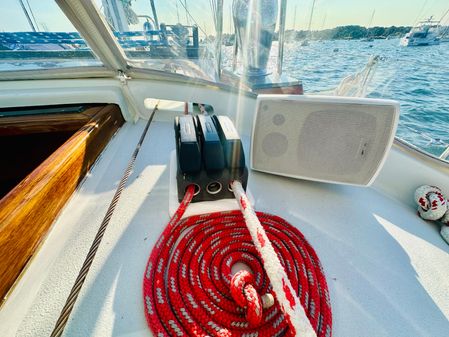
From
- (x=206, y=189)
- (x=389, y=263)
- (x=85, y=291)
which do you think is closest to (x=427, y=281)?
(x=389, y=263)

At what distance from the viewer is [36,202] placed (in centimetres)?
58

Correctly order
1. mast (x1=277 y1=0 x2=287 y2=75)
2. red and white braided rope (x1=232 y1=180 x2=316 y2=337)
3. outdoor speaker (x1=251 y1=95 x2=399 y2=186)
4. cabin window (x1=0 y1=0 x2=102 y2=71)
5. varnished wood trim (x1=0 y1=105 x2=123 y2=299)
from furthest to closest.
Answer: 1. mast (x1=277 y1=0 x2=287 y2=75)
2. cabin window (x1=0 y1=0 x2=102 y2=71)
3. outdoor speaker (x1=251 y1=95 x2=399 y2=186)
4. varnished wood trim (x1=0 y1=105 x2=123 y2=299)
5. red and white braided rope (x1=232 y1=180 x2=316 y2=337)

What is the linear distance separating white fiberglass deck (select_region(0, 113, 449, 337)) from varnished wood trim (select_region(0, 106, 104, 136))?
0.31m

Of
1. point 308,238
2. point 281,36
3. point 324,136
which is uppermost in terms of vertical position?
point 281,36

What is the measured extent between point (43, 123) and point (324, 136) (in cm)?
132

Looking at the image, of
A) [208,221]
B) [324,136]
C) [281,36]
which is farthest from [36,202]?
[281,36]

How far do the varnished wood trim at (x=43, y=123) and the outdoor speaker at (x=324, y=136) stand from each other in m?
0.90

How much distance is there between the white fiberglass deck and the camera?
51cm

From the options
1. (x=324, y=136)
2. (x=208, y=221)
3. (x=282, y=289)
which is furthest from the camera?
(x=324, y=136)

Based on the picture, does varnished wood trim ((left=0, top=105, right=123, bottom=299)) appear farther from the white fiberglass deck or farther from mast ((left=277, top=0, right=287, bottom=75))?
mast ((left=277, top=0, right=287, bottom=75))

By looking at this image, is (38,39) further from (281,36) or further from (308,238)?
(281,36)

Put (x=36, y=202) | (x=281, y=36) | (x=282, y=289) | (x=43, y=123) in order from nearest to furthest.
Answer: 1. (x=282, y=289)
2. (x=36, y=202)
3. (x=43, y=123)
4. (x=281, y=36)

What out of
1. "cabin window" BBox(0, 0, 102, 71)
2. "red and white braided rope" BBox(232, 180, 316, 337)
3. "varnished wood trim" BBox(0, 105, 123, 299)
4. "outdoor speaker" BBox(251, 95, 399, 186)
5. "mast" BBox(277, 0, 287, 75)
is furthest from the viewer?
"mast" BBox(277, 0, 287, 75)

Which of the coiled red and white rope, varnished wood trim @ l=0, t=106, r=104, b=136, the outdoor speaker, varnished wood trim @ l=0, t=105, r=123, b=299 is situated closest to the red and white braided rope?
the coiled red and white rope
